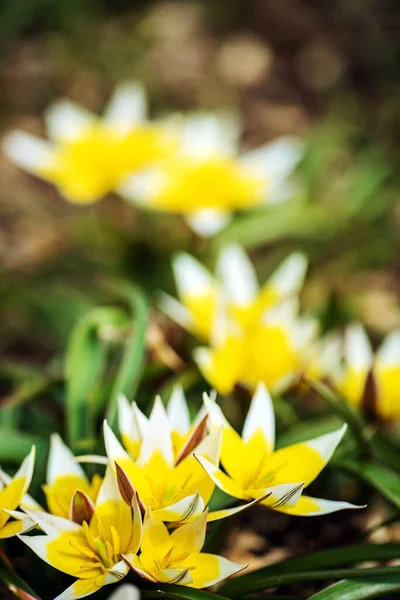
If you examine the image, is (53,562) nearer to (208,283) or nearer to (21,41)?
(208,283)

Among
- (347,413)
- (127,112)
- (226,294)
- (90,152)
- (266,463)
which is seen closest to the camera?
(266,463)

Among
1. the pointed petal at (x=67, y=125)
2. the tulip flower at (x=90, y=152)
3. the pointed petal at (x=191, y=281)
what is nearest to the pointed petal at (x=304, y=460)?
the pointed petal at (x=191, y=281)

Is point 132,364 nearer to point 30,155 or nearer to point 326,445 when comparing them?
point 326,445

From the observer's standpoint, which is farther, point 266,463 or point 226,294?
point 226,294

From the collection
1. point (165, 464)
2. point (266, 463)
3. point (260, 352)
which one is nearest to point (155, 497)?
point (165, 464)

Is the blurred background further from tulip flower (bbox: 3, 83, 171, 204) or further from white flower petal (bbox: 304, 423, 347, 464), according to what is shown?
white flower petal (bbox: 304, 423, 347, 464)

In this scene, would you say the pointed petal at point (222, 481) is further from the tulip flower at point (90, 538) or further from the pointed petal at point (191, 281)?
the pointed petal at point (191, 281)
